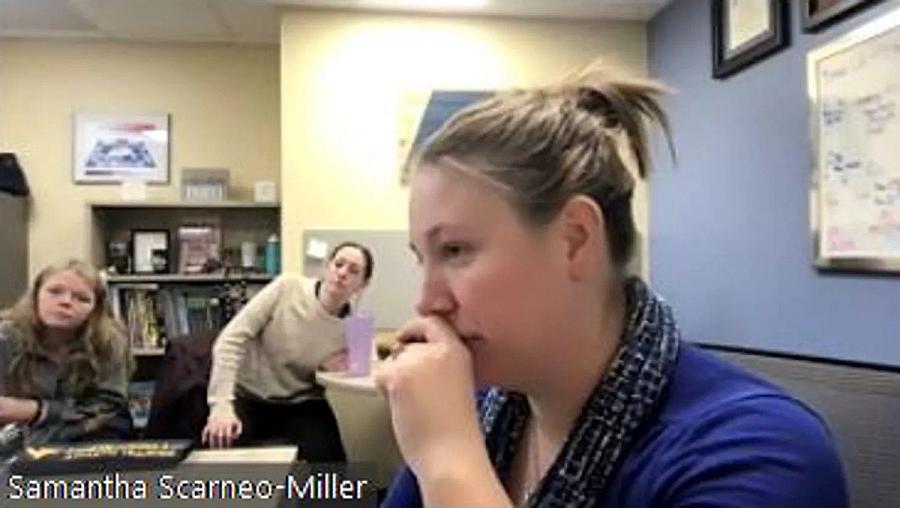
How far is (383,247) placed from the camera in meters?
4.01

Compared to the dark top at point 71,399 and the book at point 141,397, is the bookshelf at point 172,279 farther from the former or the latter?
the dark top at point 71,399

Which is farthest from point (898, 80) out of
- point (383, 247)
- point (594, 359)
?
point (383, 247)

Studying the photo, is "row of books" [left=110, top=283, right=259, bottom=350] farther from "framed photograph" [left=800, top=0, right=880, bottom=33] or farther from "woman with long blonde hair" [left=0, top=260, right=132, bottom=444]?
"framed photograph" [left=800, top=0, right=880, bottom=33]

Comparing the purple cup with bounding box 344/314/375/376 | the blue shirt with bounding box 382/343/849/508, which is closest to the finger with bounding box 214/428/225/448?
the purple cup with bounding box 344/314/375/376

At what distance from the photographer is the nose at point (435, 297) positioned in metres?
0.79

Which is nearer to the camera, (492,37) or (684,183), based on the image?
(684,183)

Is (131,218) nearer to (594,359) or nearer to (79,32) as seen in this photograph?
(79,32)

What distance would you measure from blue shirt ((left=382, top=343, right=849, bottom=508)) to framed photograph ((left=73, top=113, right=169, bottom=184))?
14.1 ft

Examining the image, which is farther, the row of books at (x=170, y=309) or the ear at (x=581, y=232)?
the row of books at (x=170, y=309)

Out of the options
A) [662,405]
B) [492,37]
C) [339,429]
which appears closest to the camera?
[662,405]

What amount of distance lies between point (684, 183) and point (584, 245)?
318cm

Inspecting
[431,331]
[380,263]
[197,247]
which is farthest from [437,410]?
[197,247]

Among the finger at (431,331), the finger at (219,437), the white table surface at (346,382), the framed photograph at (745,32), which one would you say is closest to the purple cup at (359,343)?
the white table surface at (346,382)

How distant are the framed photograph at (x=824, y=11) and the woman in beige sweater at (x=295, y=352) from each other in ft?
5.65
